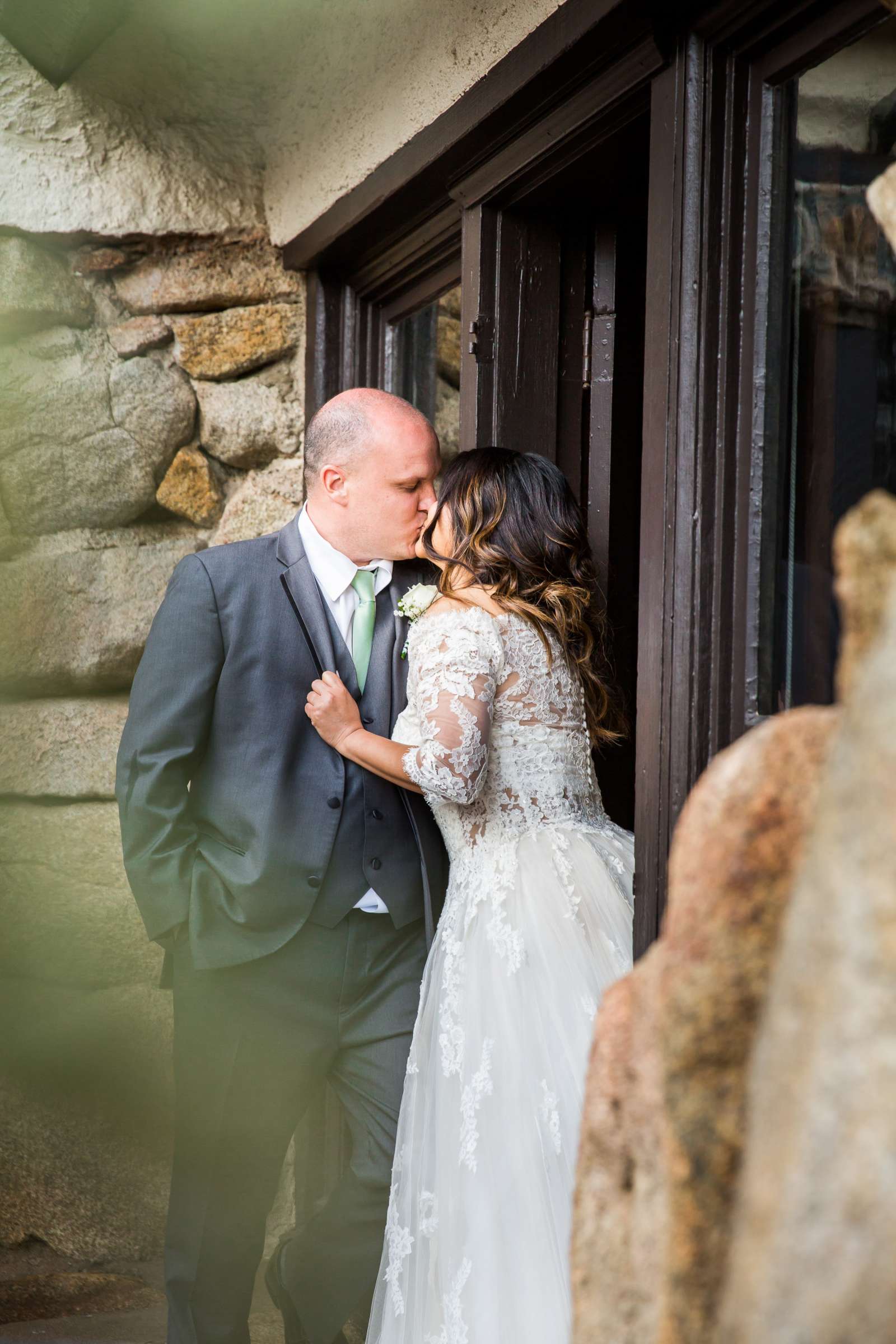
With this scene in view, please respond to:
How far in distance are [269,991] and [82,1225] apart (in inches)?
40.8

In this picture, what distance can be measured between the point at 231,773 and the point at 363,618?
41 cm

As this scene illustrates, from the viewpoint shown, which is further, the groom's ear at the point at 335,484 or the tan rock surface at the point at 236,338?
the tan rock surface at the point at 236,338

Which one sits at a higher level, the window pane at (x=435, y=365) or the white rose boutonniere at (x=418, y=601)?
the window pane at (x=435, y=365)

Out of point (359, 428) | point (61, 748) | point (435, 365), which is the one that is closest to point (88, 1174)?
point (61, 748)

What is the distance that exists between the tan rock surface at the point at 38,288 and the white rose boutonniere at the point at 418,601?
49.0 inches

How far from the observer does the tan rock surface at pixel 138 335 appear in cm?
307

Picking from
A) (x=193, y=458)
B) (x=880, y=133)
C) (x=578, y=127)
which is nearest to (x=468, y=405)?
(x=578, y=127)

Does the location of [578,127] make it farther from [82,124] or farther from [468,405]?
[82,124]

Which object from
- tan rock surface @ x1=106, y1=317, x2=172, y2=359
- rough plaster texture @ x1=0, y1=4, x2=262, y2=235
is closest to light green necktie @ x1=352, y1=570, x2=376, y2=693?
tan rock surface @ x1=106, y1=317, x2=172, y2=359

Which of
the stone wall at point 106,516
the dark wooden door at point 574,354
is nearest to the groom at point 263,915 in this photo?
the stone wall at point 106,516

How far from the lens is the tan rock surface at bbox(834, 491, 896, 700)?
0.59 m

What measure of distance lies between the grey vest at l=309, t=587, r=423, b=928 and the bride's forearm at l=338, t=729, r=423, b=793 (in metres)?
0.08

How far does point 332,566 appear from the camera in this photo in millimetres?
2441

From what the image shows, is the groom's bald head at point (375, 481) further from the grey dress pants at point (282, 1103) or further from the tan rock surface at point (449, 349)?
the grey dress pants at point (282, 1103)
